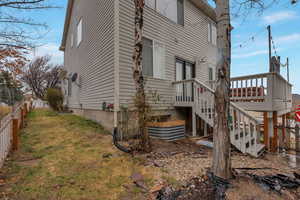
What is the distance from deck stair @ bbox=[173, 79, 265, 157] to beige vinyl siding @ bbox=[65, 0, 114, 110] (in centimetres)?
287

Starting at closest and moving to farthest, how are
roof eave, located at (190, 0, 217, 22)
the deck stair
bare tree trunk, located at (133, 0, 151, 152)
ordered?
bare tree trunk, located at (133, 0, 151, 152) < the deck stair < roof eave, located at (190, 0, 217, 22)

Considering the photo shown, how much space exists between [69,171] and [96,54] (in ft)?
16.6

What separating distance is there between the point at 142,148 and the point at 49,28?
537cm

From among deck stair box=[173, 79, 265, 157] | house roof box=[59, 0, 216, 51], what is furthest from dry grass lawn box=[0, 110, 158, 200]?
house roof box=[59, 0, 216, 51]

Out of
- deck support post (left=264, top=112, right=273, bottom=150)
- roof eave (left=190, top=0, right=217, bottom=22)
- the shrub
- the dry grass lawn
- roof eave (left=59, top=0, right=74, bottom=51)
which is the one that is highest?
roof eave (left=59, top=0, right=74, bottom=51)

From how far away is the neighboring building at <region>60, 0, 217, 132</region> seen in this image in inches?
206

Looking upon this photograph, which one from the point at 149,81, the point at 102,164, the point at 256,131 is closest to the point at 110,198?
the point at 102,164

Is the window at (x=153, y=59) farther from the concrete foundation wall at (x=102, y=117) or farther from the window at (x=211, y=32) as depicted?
the window at (x=211, y=32)

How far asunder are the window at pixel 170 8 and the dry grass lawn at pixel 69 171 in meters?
5.47

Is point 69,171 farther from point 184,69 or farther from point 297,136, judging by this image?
point 297,136

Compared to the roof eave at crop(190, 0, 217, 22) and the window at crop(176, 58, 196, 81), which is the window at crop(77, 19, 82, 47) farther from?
the roof eave at crop(190, 0, 217, 22)

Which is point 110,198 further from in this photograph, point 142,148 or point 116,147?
point 116,147

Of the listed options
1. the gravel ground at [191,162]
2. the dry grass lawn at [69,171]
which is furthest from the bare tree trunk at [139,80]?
the dry grass lawn at [69,171]

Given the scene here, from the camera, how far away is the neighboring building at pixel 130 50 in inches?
206
